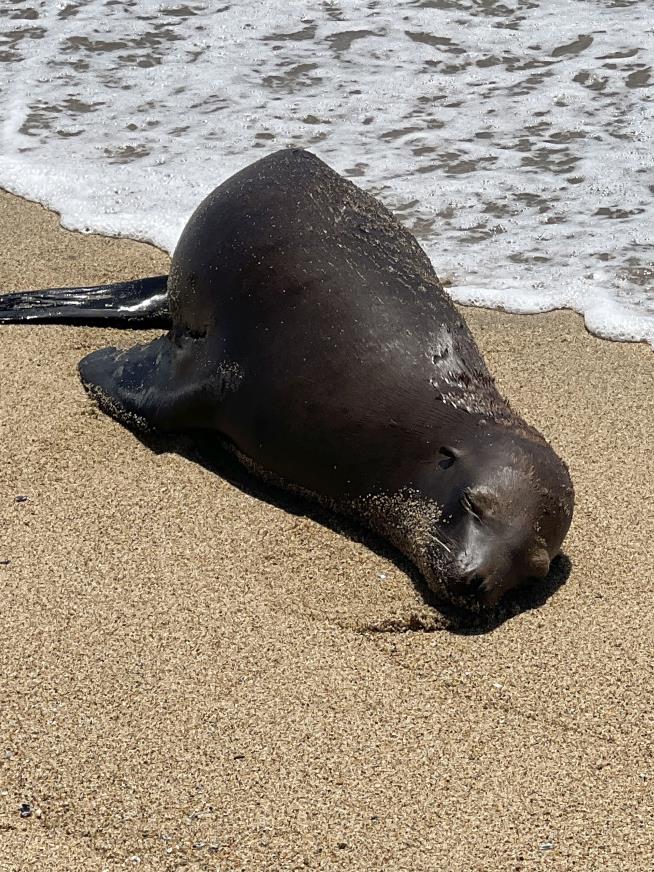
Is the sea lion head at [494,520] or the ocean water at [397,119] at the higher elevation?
the sea lion head at [494,520]

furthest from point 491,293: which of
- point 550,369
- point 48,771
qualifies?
point 48,771

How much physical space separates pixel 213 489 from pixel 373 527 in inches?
27.1

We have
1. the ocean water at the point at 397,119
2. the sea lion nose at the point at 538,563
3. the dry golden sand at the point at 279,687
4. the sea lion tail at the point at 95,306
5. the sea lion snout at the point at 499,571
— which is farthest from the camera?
the ocean water at the point at 397,119

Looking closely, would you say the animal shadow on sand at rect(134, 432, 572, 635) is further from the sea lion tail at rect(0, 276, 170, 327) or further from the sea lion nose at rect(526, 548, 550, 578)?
the sea lion tail at rect(0, 276, 170, 327)

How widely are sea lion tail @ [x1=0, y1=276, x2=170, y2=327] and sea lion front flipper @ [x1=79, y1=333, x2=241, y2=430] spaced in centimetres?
44

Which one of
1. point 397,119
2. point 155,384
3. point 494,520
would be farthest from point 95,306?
point 397,119

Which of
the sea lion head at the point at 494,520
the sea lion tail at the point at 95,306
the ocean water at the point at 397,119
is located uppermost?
the sea lion head at the point at 494,520

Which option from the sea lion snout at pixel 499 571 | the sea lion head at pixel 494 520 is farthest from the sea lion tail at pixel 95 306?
the sea lion snout at pixel 499 571

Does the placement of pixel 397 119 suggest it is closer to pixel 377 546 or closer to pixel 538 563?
pixel 377 546

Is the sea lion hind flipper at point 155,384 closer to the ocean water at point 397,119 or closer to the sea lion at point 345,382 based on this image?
the sea lion at point 345,382

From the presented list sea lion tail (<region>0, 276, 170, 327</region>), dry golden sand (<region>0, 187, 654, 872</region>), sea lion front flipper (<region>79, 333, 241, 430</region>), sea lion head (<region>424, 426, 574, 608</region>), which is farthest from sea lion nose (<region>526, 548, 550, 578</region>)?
sea lion tail (<region>0, 276, 170, 327</region>)

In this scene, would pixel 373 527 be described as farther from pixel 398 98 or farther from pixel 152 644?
pixel 398 98

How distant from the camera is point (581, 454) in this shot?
4.86 m

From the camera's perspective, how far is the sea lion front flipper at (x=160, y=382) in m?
4.65
